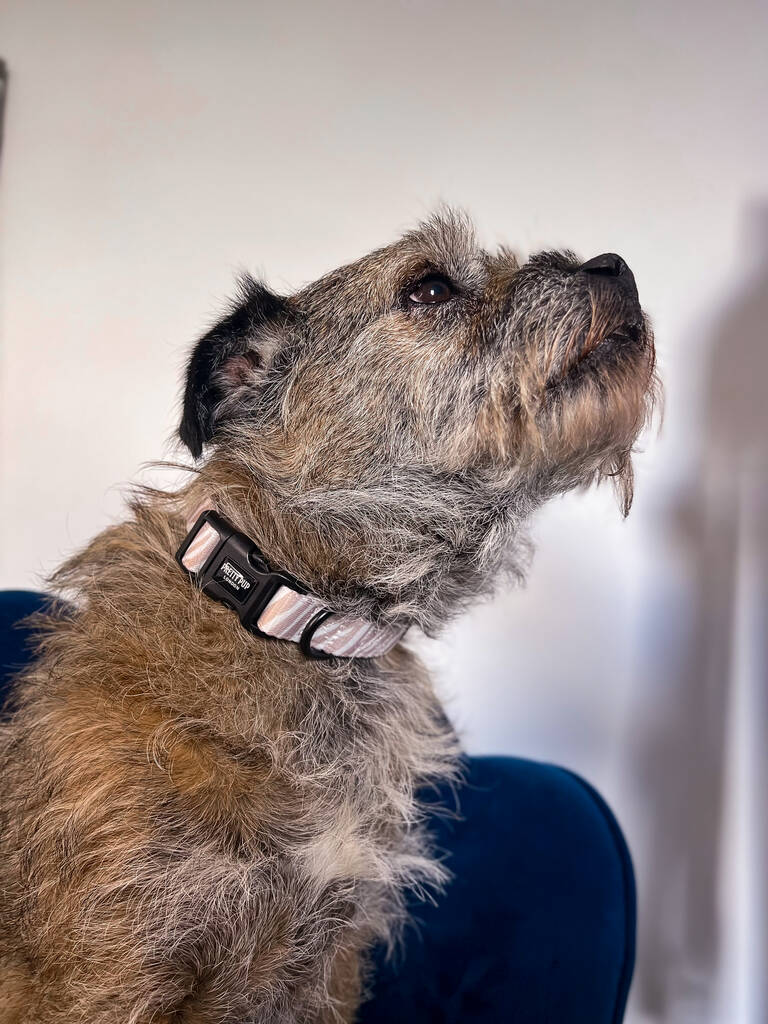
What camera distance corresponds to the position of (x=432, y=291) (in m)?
1.26

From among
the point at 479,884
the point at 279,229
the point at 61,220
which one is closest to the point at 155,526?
the point at 479,884

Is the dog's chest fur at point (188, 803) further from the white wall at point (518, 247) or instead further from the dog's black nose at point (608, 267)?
the white wall at point (518, 247)

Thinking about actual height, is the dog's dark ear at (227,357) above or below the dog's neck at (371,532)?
above

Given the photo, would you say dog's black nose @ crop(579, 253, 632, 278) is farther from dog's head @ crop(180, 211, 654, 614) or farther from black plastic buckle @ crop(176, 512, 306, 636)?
black plastic buckle @ crop(176, 512, 306, 636)

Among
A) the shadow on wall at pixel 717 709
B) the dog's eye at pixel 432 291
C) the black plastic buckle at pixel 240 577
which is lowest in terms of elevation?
the shadow on wall at pixel 717 709

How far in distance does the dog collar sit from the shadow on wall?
132 cm

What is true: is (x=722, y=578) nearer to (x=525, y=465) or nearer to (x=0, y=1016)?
(x=525, y=465)

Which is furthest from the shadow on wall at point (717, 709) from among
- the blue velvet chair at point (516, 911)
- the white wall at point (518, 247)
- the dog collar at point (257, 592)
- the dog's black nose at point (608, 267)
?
the dog collar at point (257, 592)

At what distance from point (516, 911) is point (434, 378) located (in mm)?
1177

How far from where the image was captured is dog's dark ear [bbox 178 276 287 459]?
1.28 metres

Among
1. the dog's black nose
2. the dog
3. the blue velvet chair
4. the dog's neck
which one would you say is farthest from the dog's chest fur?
the dog's black nose

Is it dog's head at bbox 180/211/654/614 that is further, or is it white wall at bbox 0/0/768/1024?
white wall at bbox 0/0/768/1024

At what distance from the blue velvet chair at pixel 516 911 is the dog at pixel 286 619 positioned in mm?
352

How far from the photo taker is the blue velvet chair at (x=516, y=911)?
4.71ft
